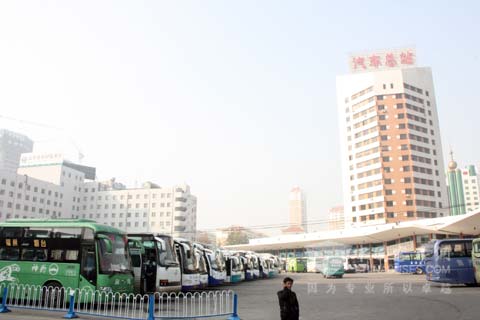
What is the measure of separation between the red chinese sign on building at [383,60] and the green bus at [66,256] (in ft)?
250

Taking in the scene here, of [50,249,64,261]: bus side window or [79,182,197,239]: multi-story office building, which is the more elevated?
[79,182,197,239]: multi-story office building

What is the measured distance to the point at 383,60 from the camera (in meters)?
80.2

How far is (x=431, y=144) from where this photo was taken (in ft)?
258

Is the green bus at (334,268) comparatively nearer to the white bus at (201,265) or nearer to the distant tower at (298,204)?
the white bus at (201,265)

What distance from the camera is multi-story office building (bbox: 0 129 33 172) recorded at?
14162cm

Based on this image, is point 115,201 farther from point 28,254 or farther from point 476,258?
point 476,258

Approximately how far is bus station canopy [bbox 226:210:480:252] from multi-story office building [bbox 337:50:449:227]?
13309mm

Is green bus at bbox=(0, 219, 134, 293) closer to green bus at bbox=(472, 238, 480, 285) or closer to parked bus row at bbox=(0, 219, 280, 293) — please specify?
parked bus row at bbox=(0, 219, 280, 293)

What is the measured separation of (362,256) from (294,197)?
107 m

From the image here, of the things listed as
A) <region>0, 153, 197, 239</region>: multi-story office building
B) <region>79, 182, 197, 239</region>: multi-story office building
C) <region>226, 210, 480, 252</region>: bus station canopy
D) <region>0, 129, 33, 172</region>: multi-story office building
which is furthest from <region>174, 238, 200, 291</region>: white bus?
<region>0, 129, 33, 172</region>: multi-story office building

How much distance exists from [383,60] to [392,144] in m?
16.6

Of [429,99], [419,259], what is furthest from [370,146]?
[419,259]

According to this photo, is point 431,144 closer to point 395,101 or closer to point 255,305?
point 395,101

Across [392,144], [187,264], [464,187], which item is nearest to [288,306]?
[187,264]
